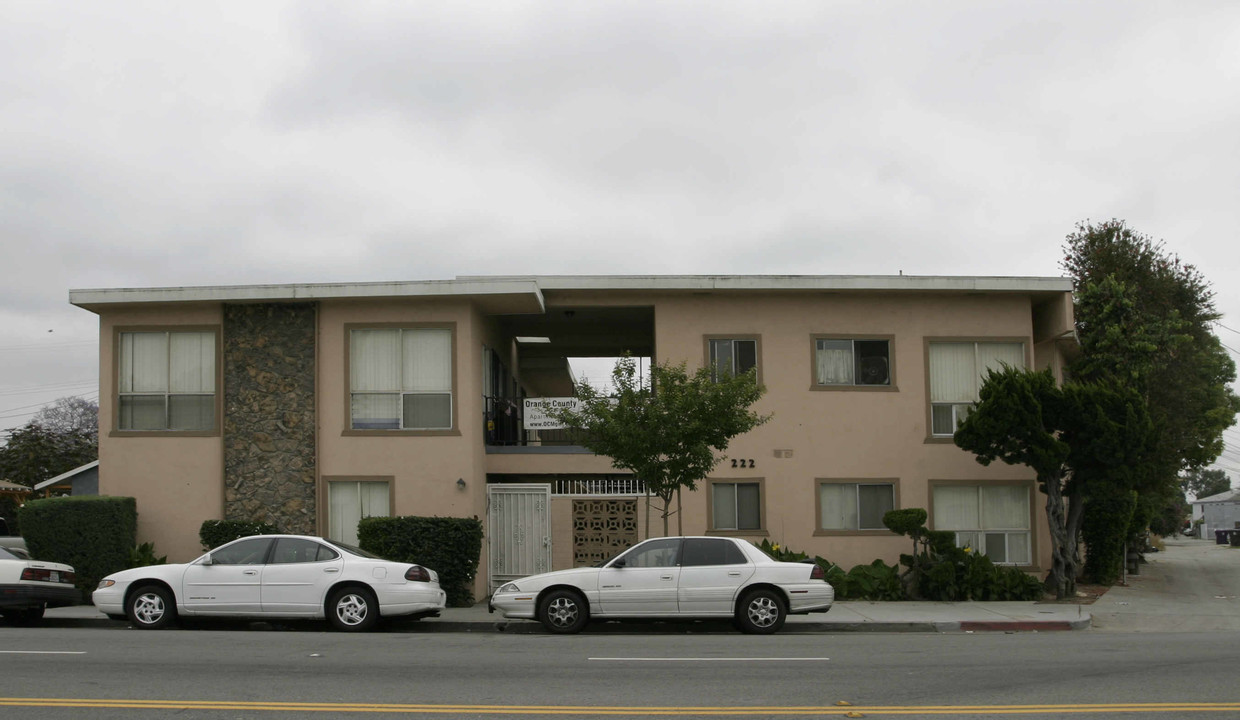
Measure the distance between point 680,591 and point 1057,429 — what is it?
784 cm

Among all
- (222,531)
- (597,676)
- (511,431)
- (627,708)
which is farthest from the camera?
(511,431)

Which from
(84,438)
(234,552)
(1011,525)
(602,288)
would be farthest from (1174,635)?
(84,438)

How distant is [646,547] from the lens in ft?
50.1

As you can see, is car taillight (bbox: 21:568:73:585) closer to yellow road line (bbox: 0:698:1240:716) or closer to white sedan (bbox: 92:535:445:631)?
white sedan (bbox: 92:535:445:631)

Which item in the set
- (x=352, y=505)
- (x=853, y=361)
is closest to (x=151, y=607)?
(x=352, y=505)

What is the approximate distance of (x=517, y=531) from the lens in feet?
67.9

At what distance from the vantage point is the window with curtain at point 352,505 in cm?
2000

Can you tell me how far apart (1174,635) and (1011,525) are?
5607 mm

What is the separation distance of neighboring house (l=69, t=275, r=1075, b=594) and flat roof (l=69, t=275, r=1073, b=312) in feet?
0.13

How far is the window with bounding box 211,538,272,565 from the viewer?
1530cm

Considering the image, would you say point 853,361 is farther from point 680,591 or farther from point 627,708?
point 627,708

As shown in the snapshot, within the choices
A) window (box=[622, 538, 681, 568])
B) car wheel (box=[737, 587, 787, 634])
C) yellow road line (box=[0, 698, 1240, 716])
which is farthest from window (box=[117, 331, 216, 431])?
yellow road line (box=[0, 698, 1240, 716])

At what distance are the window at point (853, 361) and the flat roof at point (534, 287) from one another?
1142 mm

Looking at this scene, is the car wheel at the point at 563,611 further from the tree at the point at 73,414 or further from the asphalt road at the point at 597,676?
the tree at the point at 73,414
